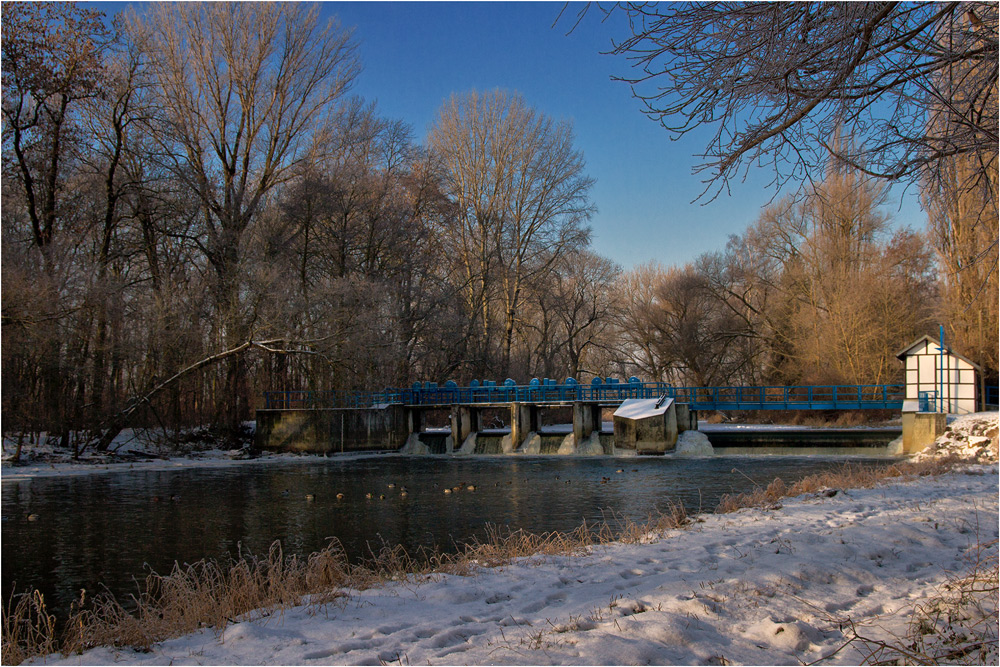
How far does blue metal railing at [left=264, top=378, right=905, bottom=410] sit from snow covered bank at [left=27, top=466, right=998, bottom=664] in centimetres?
2250

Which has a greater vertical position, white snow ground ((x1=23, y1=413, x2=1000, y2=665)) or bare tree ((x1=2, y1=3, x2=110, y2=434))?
bare tree ((x1=2, y1=3, x2=110, y2=434))

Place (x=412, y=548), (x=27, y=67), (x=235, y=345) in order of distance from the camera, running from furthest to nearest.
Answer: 1. (x=235, y=345)
2. (x=27, y=67)
3. (x=412, y=548)

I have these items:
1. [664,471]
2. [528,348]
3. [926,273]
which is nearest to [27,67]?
[664,471]

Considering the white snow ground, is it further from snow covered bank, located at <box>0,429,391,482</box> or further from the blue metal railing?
the blue metal railing

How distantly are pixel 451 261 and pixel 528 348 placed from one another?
7.97m

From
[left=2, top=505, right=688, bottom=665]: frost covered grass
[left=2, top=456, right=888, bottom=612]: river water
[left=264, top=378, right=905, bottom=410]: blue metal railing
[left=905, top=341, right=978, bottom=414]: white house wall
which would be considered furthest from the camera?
[left=264, top=378, right=905, bottom=410]: blue metal railing

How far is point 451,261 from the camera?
40.7m

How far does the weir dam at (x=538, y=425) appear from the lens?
27.8m

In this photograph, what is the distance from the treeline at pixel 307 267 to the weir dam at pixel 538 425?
1.40 meters

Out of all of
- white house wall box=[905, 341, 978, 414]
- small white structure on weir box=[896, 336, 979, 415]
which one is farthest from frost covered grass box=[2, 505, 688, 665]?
white house wall box=[905, 341, 978, 414]

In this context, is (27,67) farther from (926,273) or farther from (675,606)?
(926,273)

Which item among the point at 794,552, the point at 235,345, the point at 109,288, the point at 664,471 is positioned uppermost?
the point at 109,288

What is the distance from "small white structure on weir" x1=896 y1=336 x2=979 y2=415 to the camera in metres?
25.0

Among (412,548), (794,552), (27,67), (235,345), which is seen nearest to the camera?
(794,552)
